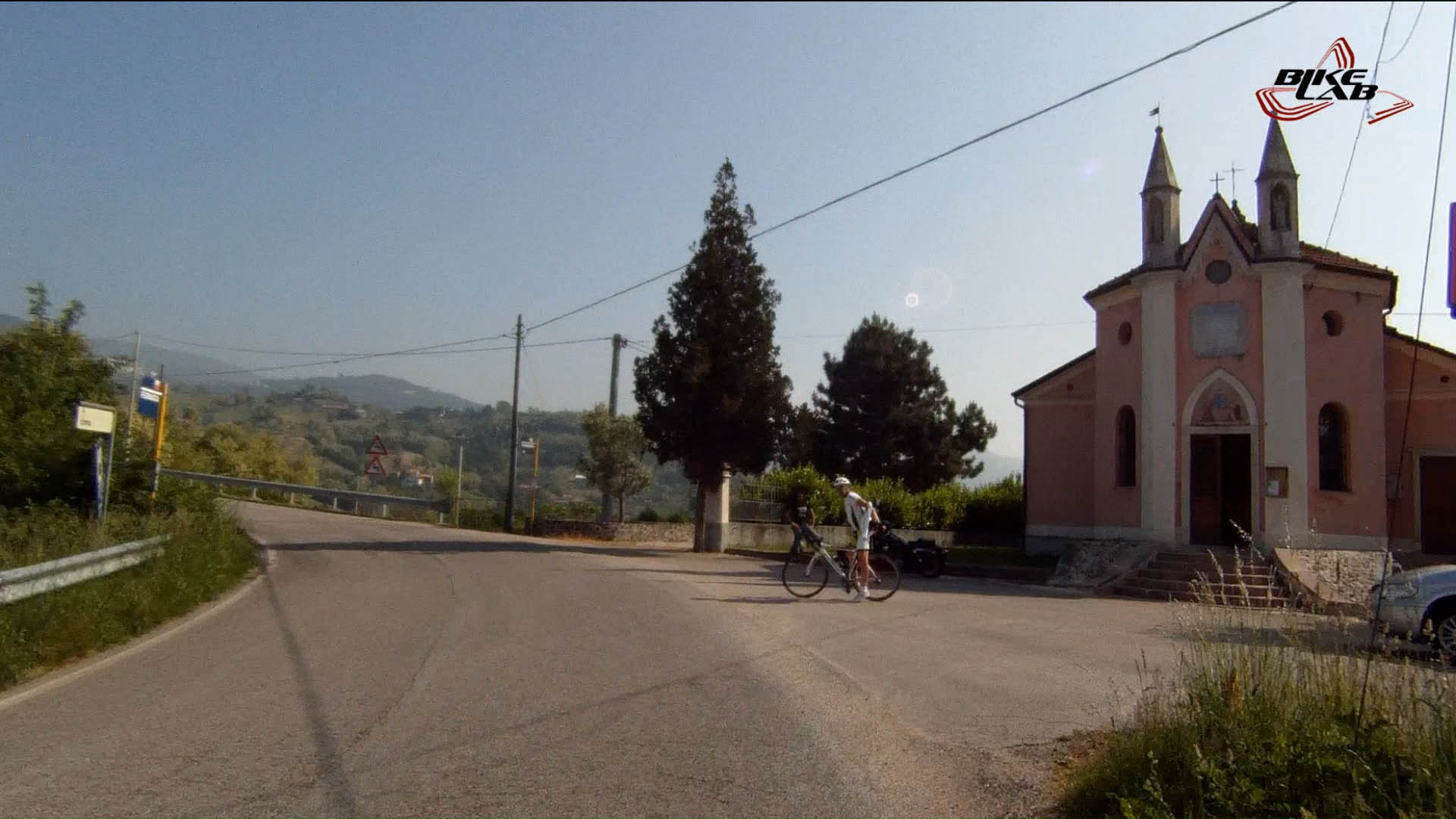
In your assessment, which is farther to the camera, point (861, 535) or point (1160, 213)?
point (1160, 213)

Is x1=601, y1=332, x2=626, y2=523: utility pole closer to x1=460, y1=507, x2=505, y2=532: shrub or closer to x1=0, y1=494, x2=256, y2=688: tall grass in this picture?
x1=460, y1=507, x2=505, y2=532: shrub

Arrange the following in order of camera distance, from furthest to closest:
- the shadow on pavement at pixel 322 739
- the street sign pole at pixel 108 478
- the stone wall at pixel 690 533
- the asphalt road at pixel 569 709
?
the stone wall at pixel 690 533 → the street sign pole at pixel 108 478 → the asphalt road at pixel 569 709 → the shadow on pavement at pixel 322 739

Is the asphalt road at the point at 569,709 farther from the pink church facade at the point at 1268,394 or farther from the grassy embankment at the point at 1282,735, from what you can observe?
the pink church facade at the point at 1268,394

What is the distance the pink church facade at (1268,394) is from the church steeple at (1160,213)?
0.04m

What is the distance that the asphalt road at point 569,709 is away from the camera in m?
5.64

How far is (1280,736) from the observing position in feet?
17.0

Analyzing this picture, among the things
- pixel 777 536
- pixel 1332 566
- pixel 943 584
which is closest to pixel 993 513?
pixel 777 536

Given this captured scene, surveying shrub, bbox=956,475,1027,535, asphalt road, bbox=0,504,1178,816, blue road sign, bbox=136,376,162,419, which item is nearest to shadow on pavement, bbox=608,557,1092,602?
asphalt road, bbox=0,504,1178,816

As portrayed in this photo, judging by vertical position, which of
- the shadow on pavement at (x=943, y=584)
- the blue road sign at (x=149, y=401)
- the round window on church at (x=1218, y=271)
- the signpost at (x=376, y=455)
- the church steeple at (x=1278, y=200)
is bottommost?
the shadow on pavement at (x=943, y=584)

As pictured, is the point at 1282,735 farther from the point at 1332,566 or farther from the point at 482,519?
the point at 482,519

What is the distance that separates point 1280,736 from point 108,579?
1287 cm

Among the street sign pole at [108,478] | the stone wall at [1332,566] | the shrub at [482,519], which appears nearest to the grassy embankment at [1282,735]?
the stone wall at [1332,566]

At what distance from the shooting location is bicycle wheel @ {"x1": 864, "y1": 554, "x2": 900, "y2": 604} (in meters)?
15.7

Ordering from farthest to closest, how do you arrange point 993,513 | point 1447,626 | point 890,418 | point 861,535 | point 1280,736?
point 890,418 → point 993,513 → point 861,535 → point 1447,626 → point 1280,736
